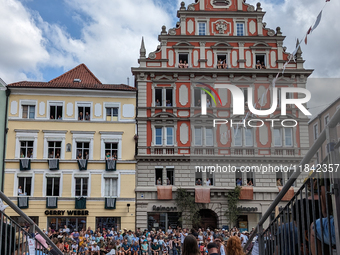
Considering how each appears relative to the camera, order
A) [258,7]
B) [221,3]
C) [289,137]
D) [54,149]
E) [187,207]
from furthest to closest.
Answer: [258,7] → [221,3] → [54,149] → [289,137] → [187,207]

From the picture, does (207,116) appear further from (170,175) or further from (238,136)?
(170,175)

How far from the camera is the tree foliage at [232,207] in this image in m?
30.8

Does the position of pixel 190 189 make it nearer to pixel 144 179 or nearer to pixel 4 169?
pixel 144 179

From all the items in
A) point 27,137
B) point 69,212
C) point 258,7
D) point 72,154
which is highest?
point 258,7

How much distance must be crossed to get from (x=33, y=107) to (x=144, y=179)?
32.7 feet

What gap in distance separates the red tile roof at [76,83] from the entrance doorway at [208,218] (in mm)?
10734

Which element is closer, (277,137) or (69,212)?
(69,212)

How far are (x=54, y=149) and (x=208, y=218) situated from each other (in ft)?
41.5

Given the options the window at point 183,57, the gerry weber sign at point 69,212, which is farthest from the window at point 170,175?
the window at point 183,57

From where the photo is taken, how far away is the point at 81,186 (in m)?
31.6

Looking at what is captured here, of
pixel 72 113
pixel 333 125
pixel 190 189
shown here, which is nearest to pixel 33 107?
pixel 72 113

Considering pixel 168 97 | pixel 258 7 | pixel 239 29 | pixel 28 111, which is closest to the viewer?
pixel 28 111

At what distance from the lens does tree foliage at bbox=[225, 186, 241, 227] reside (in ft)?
101

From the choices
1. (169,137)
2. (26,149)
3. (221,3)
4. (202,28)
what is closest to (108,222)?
(169,137)
